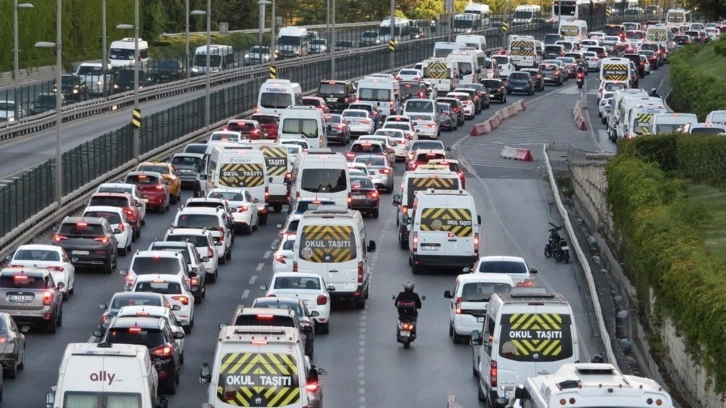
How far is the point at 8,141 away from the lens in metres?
82.4

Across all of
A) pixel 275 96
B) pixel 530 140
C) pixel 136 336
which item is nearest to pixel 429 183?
pixel 136 336

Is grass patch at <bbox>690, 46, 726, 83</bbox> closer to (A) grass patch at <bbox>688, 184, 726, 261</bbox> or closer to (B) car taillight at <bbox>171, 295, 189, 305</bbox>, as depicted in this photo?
(A) grass patch at <bbox>688, 184, 726, 261</bbox>

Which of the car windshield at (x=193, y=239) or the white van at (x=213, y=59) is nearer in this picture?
the car windshield at (x=193, y=239)

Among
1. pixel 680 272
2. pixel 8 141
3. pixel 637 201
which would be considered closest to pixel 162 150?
pixel 8 141

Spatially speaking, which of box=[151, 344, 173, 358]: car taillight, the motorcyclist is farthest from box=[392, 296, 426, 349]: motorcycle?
box=[151, 344, 173, 358]: car taillight

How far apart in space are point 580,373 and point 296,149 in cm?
4632

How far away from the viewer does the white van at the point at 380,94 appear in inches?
3701

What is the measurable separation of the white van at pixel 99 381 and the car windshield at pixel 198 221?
25.5 meters

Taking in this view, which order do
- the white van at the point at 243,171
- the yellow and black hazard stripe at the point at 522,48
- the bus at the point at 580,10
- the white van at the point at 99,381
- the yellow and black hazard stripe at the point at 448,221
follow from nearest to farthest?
the white van at the point at 99,381, the yellow and black hazard stripe at the point at 448,221, the white van at the point at 243,171, the yellow and black hazard stripe at the point at 522,48, the bus at the point at 580,10

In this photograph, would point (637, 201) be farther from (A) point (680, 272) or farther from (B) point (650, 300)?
(A) point (680, 272)

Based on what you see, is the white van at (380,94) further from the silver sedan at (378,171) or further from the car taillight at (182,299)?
the car taillight at (182,299)

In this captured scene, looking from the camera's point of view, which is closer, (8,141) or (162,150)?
(162,150)

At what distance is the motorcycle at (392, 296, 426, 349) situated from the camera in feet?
134

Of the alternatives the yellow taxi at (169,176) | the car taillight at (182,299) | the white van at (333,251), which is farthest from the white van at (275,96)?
the car taillight at (182,299)
